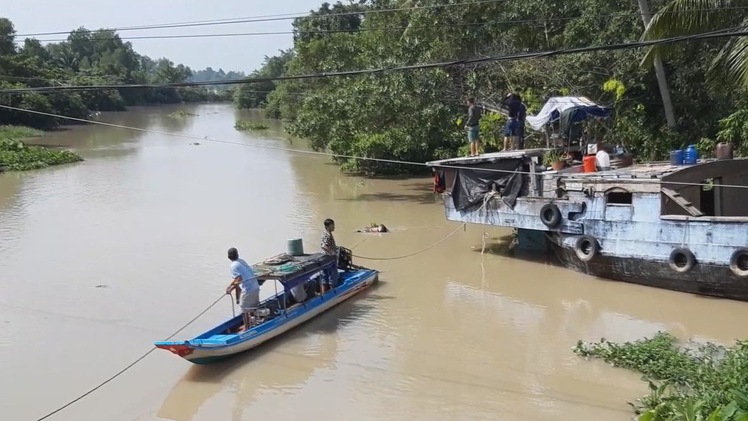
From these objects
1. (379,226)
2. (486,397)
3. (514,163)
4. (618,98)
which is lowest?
(486,397)

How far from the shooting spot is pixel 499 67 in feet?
72.5

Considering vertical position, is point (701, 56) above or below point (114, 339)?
above

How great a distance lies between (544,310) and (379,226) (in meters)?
6.98

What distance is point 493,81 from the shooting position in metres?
22.5

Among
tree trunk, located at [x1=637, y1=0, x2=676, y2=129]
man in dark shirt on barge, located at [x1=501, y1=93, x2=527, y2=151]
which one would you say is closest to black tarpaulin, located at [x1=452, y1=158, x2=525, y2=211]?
man in dark shirt on barge, located at [x1=501, y1=93, x2=527, y2=151]

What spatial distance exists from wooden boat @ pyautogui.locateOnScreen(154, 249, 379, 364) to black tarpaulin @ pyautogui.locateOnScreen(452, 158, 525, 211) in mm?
3119

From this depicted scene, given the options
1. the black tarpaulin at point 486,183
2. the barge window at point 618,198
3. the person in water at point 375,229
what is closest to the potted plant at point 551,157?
the black tarpaulin at point 486,183

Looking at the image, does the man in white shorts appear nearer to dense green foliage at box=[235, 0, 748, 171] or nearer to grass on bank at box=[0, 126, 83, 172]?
dense green foliage at box=[235, 0, 748, 171]

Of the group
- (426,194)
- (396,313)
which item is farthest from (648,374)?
(426,194)

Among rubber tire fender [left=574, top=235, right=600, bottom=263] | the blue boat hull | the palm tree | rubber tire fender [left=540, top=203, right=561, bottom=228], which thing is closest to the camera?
the blue boat hull

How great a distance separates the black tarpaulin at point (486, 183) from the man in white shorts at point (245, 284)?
5657 millimetres

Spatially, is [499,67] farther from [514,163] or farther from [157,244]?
[157,244]

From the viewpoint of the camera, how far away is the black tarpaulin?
13680mm

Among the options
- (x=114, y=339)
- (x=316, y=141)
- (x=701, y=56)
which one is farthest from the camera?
(x=316, y=141)
